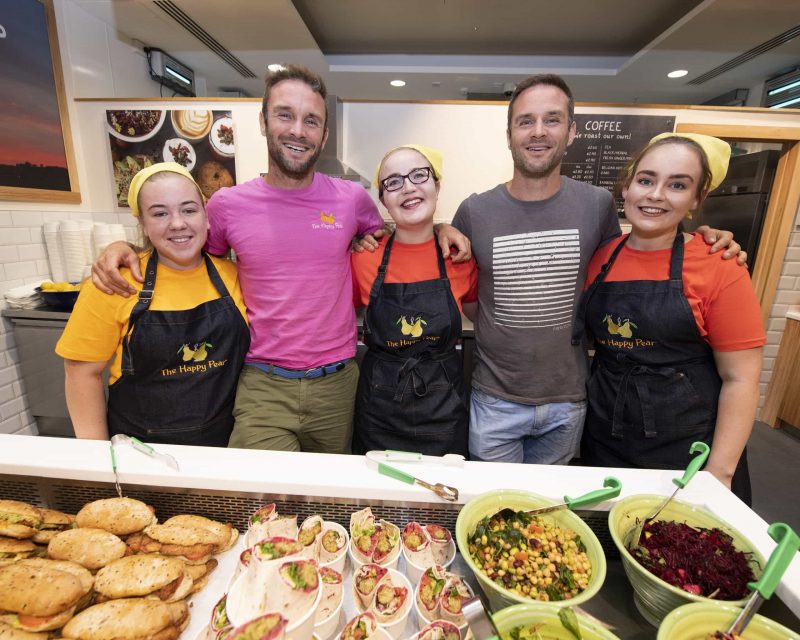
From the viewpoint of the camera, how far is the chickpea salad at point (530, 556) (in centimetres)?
70

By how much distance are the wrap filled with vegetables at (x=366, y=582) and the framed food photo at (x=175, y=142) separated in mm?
3624

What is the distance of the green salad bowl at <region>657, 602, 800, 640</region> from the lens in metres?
0.60

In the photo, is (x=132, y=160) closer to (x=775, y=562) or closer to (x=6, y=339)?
(x=6, y=339)

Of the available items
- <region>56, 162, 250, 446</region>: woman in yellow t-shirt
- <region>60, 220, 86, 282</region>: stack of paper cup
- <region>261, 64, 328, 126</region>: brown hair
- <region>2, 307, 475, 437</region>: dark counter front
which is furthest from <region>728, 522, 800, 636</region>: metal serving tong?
<region>60, 220, 86, 282</region>: stack of paper cup

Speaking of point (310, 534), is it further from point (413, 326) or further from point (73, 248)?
point (73, 248)

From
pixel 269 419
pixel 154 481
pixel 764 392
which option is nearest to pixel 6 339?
pixel 269 419

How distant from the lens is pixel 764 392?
395 cm

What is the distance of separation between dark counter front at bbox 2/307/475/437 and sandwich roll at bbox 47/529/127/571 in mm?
2289

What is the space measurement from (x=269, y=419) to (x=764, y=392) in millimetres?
4727

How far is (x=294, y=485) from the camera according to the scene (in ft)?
2.93

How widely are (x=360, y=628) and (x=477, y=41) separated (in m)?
5.77

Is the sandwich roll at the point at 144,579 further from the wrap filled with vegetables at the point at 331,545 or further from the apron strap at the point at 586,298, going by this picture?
the apron strap at the point at 586,298

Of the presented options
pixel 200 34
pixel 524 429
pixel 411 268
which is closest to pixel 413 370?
pixel 411 268

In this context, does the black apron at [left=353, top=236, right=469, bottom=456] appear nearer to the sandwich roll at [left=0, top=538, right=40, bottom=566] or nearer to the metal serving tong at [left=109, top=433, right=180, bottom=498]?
the metal serving tong at [left=109, top=433, right=180, bottom=498]
